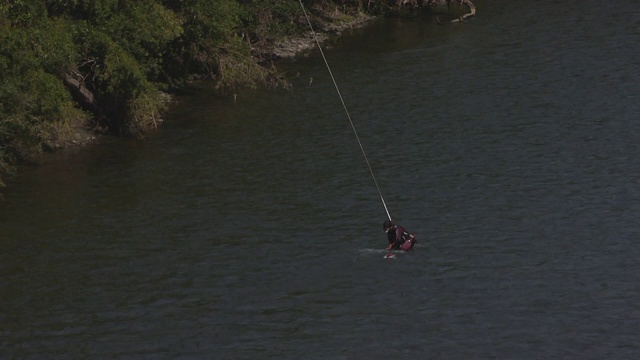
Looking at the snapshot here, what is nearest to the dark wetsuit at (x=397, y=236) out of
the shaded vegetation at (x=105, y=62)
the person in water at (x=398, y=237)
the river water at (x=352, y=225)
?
the person in water at (x=398, y=237)

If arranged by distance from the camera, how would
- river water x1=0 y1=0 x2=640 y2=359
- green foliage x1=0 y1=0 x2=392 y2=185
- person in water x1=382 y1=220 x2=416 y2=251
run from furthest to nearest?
green foliage x1=0 y1=0 x2=392 y2=185
person in water x1=382 y1=220 x2=416 y2=251
river water x1=0 y1=0 x2=640 y2=359

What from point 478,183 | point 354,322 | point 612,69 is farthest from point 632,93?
point 354,322

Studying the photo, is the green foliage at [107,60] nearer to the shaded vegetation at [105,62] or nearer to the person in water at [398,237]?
the shaded vegetation at [105,62]

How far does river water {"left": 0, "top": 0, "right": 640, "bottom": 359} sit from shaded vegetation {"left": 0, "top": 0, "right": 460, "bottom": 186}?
1.21 metres

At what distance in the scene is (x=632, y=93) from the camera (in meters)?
48.9

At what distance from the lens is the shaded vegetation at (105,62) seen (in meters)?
40.8

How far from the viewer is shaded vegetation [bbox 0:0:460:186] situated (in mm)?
40812

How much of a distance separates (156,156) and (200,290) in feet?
44.4

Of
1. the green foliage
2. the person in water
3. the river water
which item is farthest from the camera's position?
the green foliage

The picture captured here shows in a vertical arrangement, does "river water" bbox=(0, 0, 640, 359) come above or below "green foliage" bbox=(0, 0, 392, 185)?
below

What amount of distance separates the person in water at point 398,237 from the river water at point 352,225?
384mm

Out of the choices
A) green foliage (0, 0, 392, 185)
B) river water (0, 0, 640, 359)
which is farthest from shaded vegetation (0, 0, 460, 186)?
river water (0, 0, 640, 359)

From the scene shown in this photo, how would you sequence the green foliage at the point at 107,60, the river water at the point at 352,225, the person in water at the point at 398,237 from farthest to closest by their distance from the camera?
the green foliage at the point at 107,60, the person in water at the point at 398,237, the river water at the point at 352,225

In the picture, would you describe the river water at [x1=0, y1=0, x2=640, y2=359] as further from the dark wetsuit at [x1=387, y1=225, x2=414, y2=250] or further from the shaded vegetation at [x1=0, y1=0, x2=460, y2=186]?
the shaded vegetation at [x1=0, y1=0, x2=460, y2=186]
